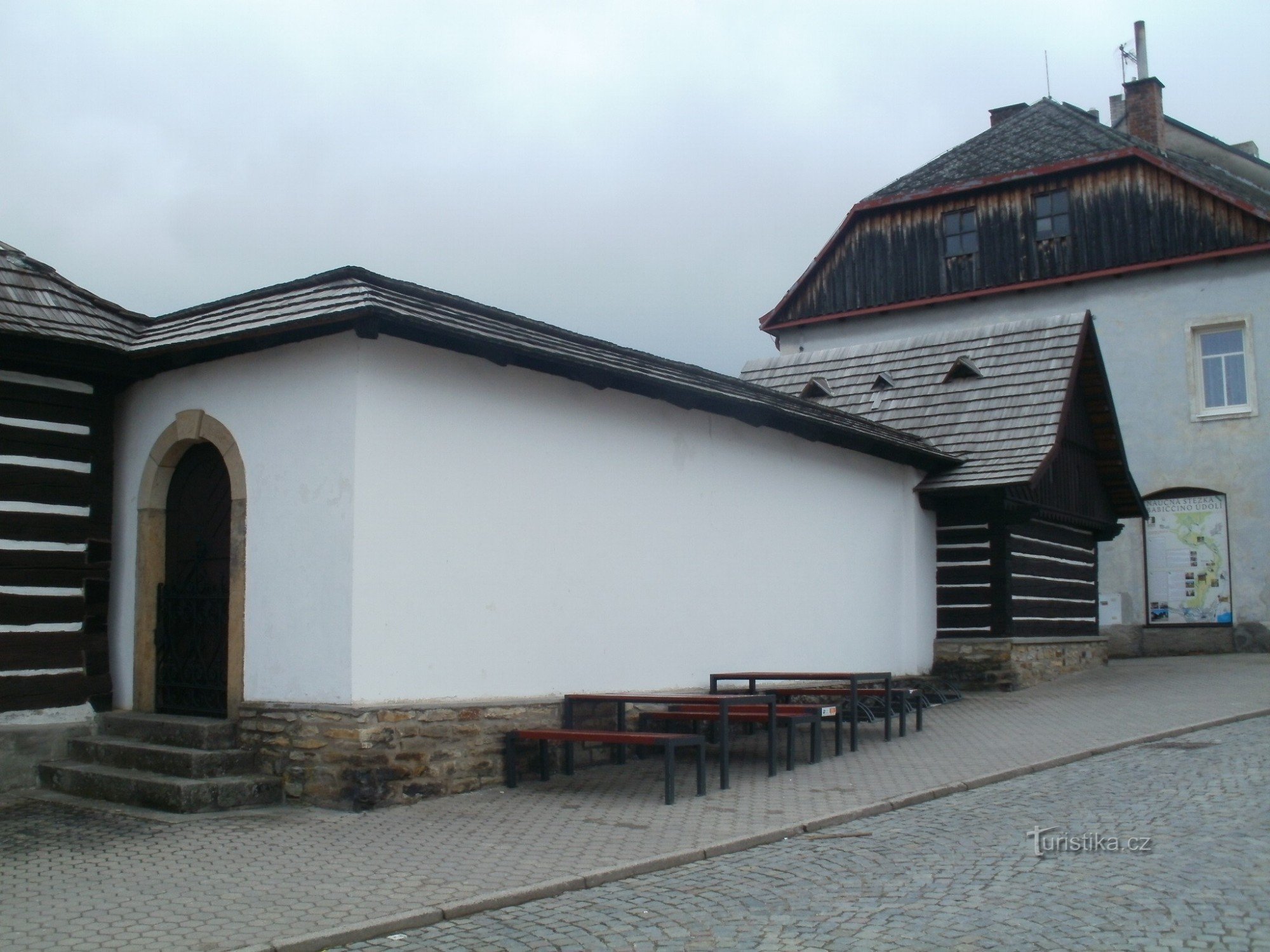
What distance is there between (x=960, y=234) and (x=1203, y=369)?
6200mm

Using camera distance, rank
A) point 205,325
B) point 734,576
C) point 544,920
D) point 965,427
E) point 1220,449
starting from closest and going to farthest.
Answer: point 544,920 → point 205,325 → point 734,576 → point 965,427 → point 1220,449

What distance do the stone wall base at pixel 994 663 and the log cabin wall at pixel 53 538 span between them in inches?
409

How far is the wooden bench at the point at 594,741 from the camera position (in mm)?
8859

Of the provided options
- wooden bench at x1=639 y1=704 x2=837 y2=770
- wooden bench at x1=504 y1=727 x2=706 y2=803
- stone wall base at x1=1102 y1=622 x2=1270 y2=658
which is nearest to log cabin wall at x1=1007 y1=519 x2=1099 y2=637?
stone wall base at x1=1102 y1=622 x2=1270 y2=658

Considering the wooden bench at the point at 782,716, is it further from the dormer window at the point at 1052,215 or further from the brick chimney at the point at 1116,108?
the brick chimney at the point at 1116,108

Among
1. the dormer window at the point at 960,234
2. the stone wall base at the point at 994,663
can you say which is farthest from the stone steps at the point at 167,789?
the dormer window at the point at 960,234

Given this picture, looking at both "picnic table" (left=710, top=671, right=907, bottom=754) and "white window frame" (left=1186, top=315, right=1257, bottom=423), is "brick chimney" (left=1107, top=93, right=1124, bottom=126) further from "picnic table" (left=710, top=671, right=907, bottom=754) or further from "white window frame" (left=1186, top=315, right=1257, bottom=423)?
"picnic table" (left=710, top=671, right=907, bottom=754)

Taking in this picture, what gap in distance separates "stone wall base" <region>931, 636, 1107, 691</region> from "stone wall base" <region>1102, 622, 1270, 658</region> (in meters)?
6.05

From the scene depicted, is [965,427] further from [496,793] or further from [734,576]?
[496,793]

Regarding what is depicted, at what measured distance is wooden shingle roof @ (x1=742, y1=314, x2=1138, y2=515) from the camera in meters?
16.8

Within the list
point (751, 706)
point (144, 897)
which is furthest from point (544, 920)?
point (751, 706)

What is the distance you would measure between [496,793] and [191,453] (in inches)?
155

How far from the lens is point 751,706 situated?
1076 centimetres

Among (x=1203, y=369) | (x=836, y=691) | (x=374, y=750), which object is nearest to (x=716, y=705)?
(x=836, y=691)
